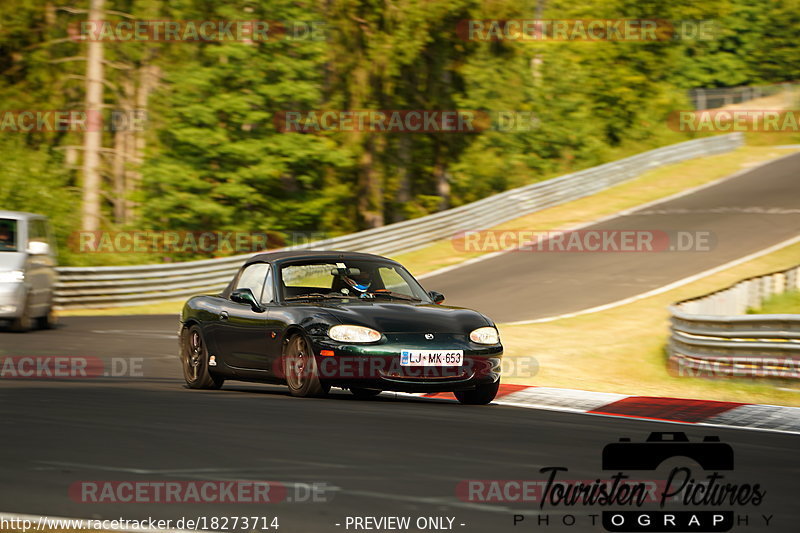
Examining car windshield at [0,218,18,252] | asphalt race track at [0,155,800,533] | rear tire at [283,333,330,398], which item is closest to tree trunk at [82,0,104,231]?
car windshield at [0,218,18,252]

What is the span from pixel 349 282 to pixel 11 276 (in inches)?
328

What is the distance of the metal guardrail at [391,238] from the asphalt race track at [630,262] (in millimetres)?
2802

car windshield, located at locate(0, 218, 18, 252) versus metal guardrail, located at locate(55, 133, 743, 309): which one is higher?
car windshield, located at locate(0, 218, 18, 252)

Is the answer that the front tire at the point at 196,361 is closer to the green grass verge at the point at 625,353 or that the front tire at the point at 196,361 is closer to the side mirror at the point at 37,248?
the green grass verge at the point at 625,353

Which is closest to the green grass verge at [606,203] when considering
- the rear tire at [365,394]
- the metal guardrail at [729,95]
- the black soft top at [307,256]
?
the black soft top at [307,256]

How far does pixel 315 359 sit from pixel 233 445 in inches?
101

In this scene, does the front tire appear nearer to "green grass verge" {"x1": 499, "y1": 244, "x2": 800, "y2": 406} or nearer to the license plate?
the license plate

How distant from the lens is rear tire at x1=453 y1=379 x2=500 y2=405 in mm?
10836

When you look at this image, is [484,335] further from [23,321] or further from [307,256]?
[23,321]

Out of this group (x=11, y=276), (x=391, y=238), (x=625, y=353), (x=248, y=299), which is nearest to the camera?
(x=248, y=299)

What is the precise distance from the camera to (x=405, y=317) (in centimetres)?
1051

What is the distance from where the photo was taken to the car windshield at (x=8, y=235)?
18.4m

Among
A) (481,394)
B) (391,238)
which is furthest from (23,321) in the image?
(391,238)

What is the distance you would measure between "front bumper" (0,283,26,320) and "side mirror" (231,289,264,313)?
7791mm
